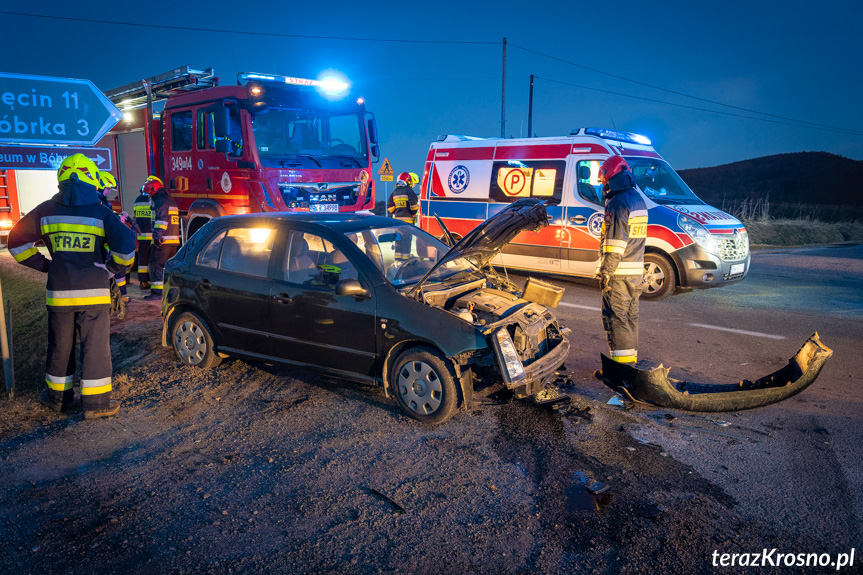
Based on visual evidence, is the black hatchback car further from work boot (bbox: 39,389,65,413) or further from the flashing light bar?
the flashing light bar

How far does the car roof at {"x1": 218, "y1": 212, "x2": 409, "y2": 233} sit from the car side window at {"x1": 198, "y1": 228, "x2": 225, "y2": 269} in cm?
19

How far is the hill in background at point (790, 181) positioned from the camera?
67.5 m

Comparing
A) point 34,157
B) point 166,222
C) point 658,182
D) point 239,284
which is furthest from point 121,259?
point 658,182

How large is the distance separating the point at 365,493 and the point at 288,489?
1.55 ft

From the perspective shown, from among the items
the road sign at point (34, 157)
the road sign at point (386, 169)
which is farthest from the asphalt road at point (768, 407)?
the road sign at point (386, 169)

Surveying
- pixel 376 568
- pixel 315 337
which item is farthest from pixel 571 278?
pixel 376 568

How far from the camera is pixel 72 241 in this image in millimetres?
4621

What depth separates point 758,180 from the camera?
77.9 metres

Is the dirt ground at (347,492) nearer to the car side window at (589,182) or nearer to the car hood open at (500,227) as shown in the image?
the car hood open at (500,227)

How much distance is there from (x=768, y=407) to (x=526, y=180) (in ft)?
19.0

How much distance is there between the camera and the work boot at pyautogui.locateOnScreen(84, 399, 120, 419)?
184 inches

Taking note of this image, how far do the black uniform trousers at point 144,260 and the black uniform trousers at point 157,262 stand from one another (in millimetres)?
442

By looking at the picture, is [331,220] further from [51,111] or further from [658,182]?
[658,182]

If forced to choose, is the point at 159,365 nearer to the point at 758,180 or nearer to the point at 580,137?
the point at 580,137
